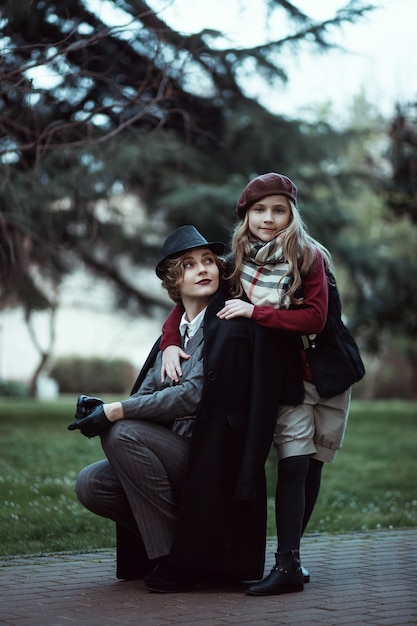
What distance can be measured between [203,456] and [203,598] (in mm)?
653

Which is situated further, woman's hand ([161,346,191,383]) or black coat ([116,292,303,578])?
woman's hand ([161,346,191,383])

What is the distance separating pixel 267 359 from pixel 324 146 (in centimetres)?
1180

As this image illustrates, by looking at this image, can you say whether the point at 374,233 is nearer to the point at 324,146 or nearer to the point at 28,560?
the point at 324,146

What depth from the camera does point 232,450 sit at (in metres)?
4.64

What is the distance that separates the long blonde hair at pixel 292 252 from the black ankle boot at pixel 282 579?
1230mm

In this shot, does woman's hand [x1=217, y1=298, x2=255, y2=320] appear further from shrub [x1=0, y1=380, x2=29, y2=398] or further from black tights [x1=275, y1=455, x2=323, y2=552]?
shrub [x1=0, y1=380, x2=29, y2=398]

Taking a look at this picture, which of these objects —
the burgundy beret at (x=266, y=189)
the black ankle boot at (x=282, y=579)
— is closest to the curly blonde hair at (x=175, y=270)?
the burgundy beret at (x=266, y=189)

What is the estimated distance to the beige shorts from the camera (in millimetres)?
4777

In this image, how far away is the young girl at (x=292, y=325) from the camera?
469cm

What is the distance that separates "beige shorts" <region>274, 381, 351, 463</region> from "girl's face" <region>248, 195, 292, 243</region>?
77cm

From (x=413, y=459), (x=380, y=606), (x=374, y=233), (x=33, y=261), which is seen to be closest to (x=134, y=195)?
(x=33, y=261)

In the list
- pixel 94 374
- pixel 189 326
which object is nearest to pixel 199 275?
pixel 189 326

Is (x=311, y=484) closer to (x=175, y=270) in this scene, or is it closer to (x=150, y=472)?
(x=150, y=472)

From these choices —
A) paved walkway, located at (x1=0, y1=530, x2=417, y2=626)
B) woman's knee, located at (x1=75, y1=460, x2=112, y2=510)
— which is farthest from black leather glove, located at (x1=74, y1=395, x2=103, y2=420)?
paved walkway, located at (x1=0, y1=530, x2=417, y2=626)
